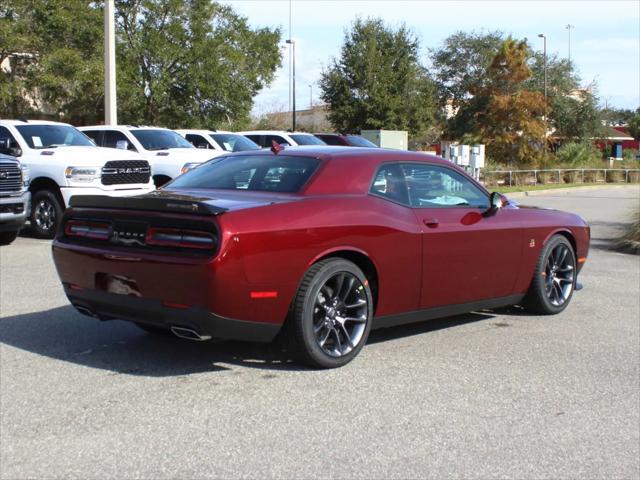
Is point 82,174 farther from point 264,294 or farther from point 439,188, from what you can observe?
point 264,294

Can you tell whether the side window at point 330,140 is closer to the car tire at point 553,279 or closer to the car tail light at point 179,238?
the car tire at point 553,279

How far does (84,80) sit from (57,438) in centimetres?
2647

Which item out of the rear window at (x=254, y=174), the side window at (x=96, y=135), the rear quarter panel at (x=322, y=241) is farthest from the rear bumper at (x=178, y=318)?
the side window at (x=96, y=135)

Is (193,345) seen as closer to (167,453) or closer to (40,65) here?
(167,453)

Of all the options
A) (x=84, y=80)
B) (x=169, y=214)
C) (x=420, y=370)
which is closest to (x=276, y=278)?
(x=169, y=214)

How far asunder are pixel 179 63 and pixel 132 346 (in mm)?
30090

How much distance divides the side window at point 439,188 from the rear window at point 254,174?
811mm

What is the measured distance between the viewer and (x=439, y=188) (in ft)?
22.2

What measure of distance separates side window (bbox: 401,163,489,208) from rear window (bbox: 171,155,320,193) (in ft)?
2.66

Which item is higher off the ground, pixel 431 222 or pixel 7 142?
pixel 7 142

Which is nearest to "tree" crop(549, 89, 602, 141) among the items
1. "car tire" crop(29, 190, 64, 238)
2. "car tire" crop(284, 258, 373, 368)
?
"car tire" crop(29, 190, 64, 238)

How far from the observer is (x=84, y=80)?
29219 mm

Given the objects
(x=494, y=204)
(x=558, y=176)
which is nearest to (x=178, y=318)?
(x=494, y=204)

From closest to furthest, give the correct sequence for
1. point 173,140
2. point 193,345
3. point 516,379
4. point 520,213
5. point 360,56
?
1. point 516,379
2. point 193,345
3. point 520,213
4. point 173,140
5. point 360,56
